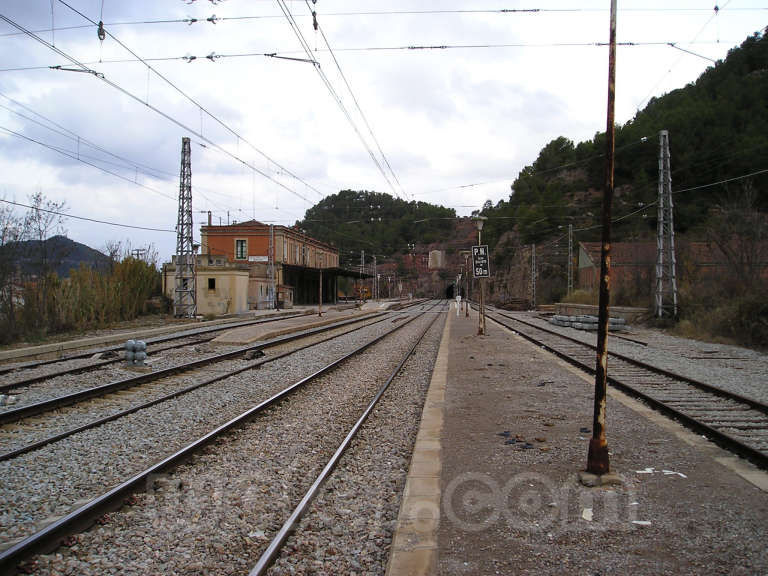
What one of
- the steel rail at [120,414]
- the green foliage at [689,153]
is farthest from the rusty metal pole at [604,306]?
Answer: the green foliage at [689,153]

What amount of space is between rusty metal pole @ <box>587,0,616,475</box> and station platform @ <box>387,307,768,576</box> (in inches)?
10.7

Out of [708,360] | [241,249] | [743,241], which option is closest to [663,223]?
[743,241]

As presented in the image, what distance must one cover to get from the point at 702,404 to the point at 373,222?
3179 inches

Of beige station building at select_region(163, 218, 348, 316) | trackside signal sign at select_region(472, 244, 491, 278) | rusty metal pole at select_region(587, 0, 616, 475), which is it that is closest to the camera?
rusty metal pole at select_region(587, 0, 616, 475)

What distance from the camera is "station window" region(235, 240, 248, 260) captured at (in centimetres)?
7175

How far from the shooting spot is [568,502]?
4.62 meters

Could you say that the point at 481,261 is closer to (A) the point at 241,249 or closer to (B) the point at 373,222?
(A) the point at 241,249

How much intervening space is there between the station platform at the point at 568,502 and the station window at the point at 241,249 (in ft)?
218

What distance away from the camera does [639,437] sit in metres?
6.70

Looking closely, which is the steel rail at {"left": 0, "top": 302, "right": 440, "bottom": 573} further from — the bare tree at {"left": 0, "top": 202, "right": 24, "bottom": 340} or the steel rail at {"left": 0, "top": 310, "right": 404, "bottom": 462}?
the bare tree at {"left": 0, "top": 202, "right": 24, "bottom": 340}

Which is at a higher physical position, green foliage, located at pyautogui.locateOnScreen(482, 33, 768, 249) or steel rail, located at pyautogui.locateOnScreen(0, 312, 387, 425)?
green foliage, located at pyautogui.locateOnScreen(482, 33, 768, 249)

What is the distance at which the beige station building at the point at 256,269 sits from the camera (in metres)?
40.8

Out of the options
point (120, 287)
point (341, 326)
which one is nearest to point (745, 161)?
point (341, 326)

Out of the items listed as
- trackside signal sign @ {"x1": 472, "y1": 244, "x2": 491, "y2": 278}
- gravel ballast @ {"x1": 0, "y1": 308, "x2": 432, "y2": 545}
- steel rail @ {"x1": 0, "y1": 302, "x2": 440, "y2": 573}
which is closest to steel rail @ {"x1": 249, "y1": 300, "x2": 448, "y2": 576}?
steel rail @ {"x1": 0, "y1": 302, "x2": 440, "y2": 573}
